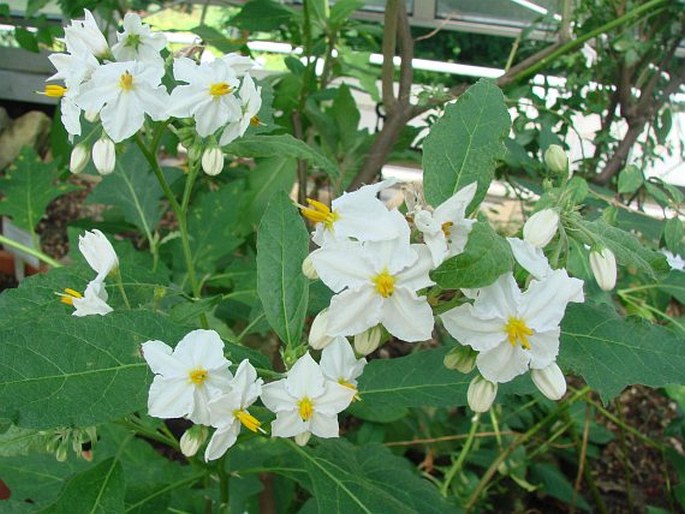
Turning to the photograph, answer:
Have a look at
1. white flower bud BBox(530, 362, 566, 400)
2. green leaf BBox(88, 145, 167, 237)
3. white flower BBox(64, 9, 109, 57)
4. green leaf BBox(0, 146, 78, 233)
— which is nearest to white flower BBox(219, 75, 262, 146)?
white flower BBox(64, 9, 109, 57)

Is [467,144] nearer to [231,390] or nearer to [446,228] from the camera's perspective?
[446,228]

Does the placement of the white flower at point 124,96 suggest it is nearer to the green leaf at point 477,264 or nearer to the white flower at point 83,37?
the white flower at point 83,37

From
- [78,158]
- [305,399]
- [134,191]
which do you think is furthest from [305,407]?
[134,191]

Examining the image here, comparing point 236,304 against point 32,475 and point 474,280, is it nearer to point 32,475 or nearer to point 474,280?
point 32,475

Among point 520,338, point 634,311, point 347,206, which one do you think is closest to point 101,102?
point 347,206

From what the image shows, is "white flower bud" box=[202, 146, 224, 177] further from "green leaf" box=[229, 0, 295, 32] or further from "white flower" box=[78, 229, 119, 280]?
"green leaf" box=[229, 0, 295, 32]

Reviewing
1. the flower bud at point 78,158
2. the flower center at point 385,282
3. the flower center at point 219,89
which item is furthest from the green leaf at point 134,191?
the flower center at point 385,282
